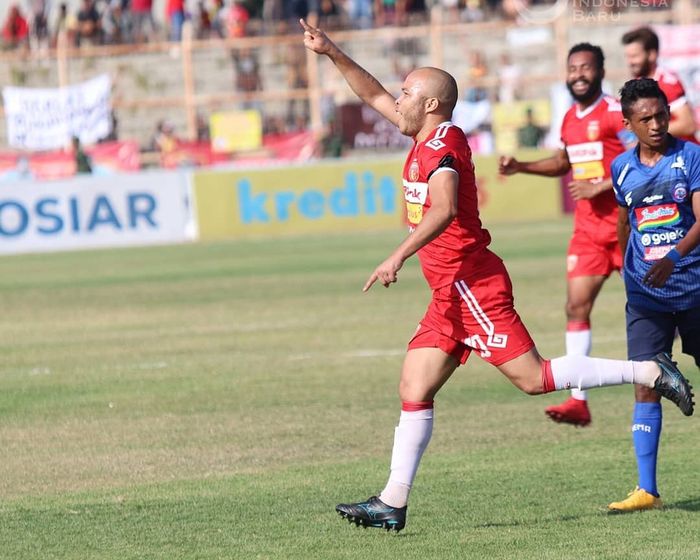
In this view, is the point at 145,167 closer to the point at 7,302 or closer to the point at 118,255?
the point at 118,255

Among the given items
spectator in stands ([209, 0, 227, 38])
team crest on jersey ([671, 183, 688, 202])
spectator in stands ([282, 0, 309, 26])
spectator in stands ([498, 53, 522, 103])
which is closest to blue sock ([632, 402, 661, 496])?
team crest on jersey ([671, 183, 688, 202])

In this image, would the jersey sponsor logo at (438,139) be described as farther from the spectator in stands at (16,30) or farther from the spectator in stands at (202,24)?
the spectator in stands at (16,30)

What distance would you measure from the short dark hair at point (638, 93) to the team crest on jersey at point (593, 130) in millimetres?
2926

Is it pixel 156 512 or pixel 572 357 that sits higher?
pixel 572 357

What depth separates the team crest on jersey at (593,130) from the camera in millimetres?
9789

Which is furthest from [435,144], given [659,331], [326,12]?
[326,12]

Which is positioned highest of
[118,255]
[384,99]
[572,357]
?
[384,99]

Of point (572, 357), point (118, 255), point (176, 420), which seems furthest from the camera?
point (118, 255)

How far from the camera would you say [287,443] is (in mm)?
8680

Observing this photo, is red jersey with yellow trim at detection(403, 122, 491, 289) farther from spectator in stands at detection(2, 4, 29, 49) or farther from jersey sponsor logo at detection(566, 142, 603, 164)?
spectator in stands at detection(2, 4, 29, 49)

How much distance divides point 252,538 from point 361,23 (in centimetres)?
2824

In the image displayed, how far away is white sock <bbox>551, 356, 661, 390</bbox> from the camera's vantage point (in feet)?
21.4

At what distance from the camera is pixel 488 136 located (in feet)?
99.4

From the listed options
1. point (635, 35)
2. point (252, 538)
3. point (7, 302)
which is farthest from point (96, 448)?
point (7, 302)
